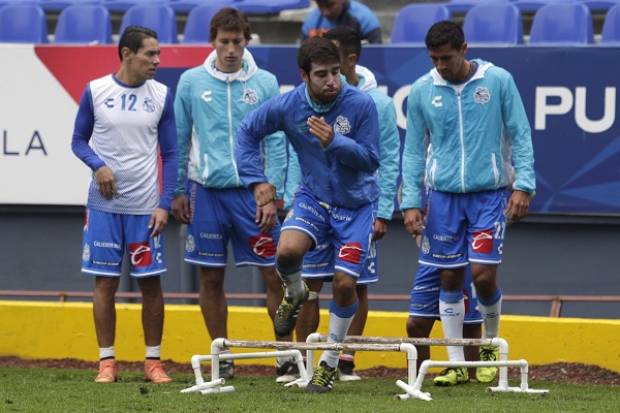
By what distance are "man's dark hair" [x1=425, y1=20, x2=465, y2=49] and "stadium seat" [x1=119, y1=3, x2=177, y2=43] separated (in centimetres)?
475

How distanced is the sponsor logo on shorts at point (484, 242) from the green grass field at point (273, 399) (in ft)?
2.52

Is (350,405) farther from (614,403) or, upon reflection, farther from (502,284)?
(502,284)

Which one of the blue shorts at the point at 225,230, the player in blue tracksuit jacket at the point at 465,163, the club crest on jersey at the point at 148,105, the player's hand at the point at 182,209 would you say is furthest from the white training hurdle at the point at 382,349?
the club crest on jersey at the point at 148,105

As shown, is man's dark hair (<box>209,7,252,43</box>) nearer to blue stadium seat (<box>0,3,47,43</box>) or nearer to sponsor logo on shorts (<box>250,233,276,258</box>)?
sponsor logo on shorts (<box>250,233,276,258</box>)

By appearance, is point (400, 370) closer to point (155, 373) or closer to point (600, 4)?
point (155, 373)

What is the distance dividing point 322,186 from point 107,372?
182 centimetres

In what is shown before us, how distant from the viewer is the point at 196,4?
534 inches

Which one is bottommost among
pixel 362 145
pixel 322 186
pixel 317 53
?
pixel 322 186

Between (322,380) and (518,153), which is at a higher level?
(518,153)

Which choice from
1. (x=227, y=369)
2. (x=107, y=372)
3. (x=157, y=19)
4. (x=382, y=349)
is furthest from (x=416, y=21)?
(x=382, y=349)

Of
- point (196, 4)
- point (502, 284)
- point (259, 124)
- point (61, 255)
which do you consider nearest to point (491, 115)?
point (259, 124)

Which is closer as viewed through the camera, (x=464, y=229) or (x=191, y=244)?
Answer: (x=464, y=229)

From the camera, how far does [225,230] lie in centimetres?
905

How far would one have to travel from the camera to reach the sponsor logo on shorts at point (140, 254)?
344 inches
